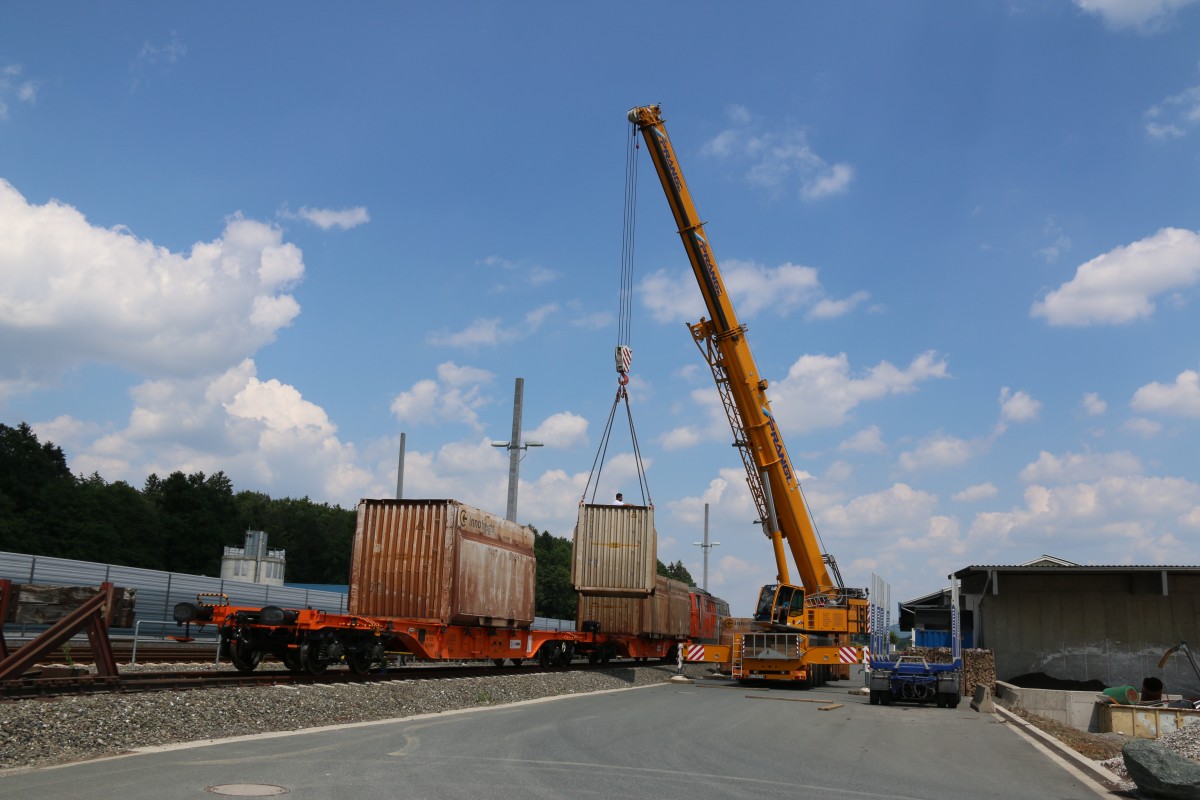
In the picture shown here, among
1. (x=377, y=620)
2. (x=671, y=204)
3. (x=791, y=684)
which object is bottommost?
(x=791, y=684)

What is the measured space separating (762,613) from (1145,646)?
12088mm

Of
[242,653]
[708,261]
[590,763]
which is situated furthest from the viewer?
[708,261]

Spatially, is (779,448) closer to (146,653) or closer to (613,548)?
(613,548)

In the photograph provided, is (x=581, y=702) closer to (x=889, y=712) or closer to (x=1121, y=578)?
(x=889, y=712)

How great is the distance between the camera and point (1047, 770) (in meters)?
11.5

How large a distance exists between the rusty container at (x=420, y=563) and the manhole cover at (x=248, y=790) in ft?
34.5

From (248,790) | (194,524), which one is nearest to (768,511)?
(248,790)

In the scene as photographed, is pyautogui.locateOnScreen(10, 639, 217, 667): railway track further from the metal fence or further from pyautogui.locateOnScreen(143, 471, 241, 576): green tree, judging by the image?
pyautogui.locateOnScreen(143, 471, 241, 576): green tree

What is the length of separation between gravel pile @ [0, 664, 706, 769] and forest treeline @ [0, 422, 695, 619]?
42.5 m

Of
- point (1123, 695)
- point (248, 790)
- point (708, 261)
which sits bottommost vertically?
point (1123, 695)

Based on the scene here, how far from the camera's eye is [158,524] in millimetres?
79250

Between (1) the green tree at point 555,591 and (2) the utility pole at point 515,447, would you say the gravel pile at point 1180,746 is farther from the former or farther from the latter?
(1) the green tree at point 555,591

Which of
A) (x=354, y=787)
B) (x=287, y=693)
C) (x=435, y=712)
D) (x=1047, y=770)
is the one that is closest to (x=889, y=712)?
(x=1047, y=770)

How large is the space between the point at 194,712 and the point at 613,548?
592 inches
